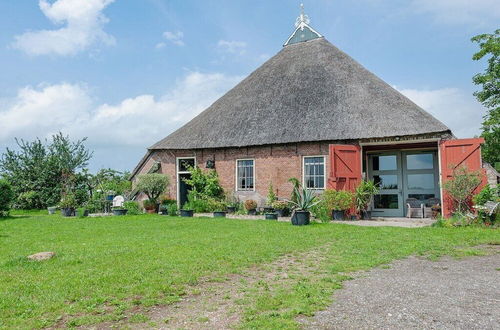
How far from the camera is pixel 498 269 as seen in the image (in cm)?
587

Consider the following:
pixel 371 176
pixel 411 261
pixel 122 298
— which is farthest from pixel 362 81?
pixel 122 298

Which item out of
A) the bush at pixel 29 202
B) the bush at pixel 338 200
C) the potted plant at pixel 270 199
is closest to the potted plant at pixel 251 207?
the potted plant at pixel 270 199

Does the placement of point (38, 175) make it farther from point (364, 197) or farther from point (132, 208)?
point (364, 197)

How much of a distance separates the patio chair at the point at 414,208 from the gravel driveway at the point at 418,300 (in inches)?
336

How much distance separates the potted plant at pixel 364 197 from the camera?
13.6 metres

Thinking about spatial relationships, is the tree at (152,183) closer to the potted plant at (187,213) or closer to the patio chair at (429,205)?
the potted plant at (187,213)

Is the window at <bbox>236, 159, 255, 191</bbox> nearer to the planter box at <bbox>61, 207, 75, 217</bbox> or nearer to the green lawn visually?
the green lawn

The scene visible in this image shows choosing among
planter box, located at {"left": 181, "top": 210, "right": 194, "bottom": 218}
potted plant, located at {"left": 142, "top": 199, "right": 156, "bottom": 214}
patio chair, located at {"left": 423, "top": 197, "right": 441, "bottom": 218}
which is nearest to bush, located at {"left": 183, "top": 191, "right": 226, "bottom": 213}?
planter box, located at {"left": 181, "top": 210, "right": 194, "bottom": 218}

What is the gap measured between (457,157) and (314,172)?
5.07 metres

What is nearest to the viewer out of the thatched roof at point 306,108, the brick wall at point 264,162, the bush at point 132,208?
the thatched roof at point 306,108

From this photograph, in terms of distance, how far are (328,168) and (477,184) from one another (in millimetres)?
5084

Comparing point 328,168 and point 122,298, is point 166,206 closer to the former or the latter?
point 328,168

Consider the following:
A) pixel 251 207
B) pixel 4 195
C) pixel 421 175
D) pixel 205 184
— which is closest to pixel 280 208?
pixel 251 207

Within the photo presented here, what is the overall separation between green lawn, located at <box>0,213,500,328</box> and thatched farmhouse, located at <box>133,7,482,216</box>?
160 inches
